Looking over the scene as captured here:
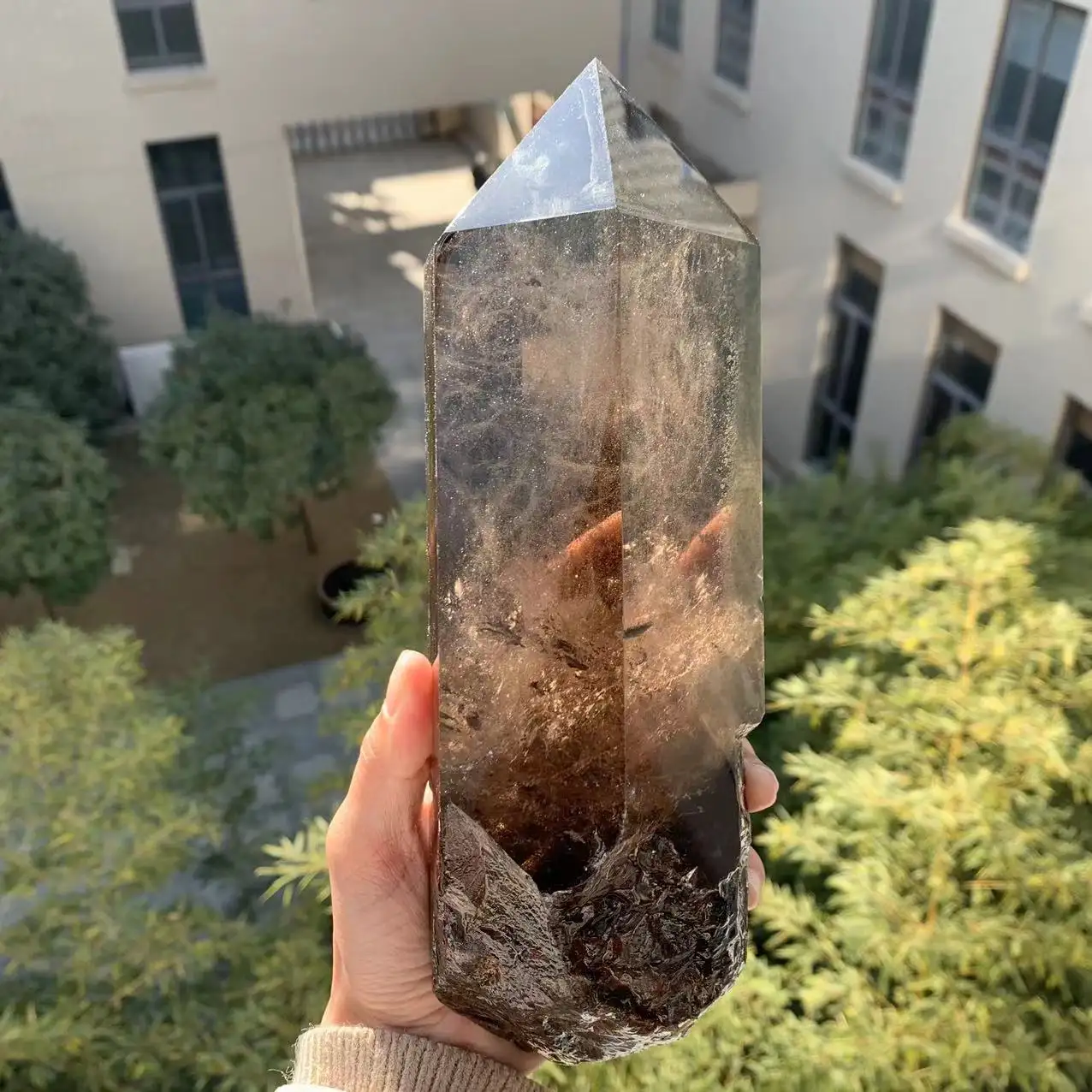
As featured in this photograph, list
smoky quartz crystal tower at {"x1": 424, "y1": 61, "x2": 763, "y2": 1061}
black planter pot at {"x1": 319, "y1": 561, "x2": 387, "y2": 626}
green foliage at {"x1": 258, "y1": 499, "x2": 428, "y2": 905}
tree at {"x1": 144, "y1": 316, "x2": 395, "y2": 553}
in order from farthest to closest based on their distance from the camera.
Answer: black planter pot at {"x1": 319, "y1": 561, "x2": 387, "y2": 626}, tree at {"x1": 144, "y1": 316, "x2": 395, "y2": 553}, green foliage at {"x1": 258, "y1": 499, "x2": 428, "y2": 905}, smoky quartz crystal tower at {"x1": 424, "y1": 61, "x2": 763, "y2": 1061}

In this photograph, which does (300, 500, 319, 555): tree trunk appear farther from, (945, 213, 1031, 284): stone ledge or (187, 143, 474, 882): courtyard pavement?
(945, 213, 1031, 284): stone ledge

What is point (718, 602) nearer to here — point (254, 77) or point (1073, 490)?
point (1073, 490)

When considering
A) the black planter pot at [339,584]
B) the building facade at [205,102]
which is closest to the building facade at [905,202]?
the building facade at [205,102]

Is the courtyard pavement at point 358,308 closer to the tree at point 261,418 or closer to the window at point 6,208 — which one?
the tree at point 261,418

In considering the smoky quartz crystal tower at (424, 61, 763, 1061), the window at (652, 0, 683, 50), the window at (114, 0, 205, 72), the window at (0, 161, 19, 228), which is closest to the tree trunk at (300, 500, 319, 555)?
the window at (0, 161, 19, 228)

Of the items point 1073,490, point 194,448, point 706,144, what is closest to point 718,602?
point 1073,490
